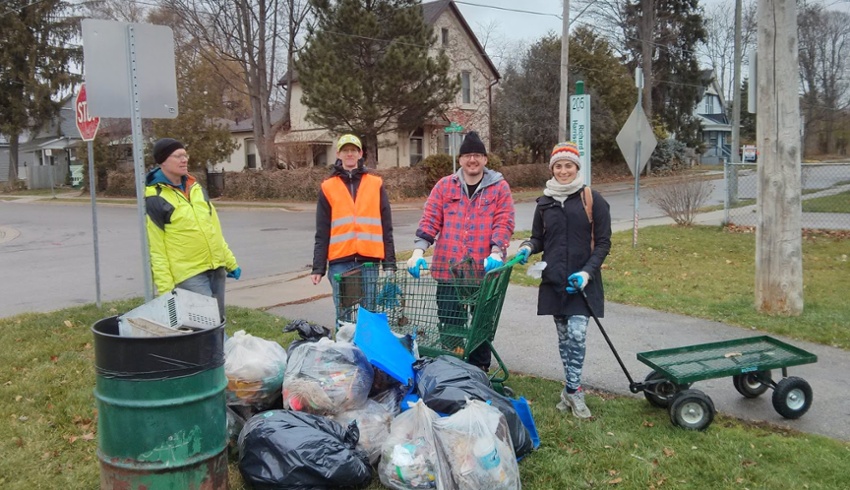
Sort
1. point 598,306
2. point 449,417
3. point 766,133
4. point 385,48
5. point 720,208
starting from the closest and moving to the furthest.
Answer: point 449,417
point 598,306
point 766,133
point 720,208
point 385,48

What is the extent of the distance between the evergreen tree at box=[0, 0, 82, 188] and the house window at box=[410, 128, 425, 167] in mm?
20715

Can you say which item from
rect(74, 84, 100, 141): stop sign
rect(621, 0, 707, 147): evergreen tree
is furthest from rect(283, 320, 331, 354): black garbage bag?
rect(621, 0, 707, 147): evergreen tree

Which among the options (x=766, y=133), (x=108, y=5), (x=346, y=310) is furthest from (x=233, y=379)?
(x=108, y=5)

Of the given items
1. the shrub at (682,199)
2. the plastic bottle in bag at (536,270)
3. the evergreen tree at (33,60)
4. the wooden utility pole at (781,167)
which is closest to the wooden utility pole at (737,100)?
the shrub at (682,199)

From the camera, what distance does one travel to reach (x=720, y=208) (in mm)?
20141

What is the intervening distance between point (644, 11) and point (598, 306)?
136ft

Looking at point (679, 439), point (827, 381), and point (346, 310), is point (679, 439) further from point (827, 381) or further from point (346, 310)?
point (346, 310)

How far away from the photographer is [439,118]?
3359cm

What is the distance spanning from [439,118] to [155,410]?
31.6 m

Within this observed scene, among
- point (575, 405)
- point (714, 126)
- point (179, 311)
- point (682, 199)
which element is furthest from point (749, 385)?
point (714, 126)

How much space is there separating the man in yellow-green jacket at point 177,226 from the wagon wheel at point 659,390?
3014 mm

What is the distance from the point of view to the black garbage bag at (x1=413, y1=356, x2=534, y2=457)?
11.5 feet

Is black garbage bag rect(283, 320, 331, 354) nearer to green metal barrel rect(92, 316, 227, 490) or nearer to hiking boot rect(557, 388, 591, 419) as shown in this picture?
green metal barrel rect(92, 316, 227, 490)

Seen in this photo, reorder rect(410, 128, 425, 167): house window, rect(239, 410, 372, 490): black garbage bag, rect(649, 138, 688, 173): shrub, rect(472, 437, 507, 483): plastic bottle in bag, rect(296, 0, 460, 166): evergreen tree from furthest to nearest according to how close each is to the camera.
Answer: rect(649, 138, 688, 173): shrub < rect(410, 128, 425, 167): house window < rect(296, 0, 460, 166): evergreen tree < rect(239, 410, 372, 490): black garbage bag < rect(472, 437, 507, 483): plastic bottle in bag
